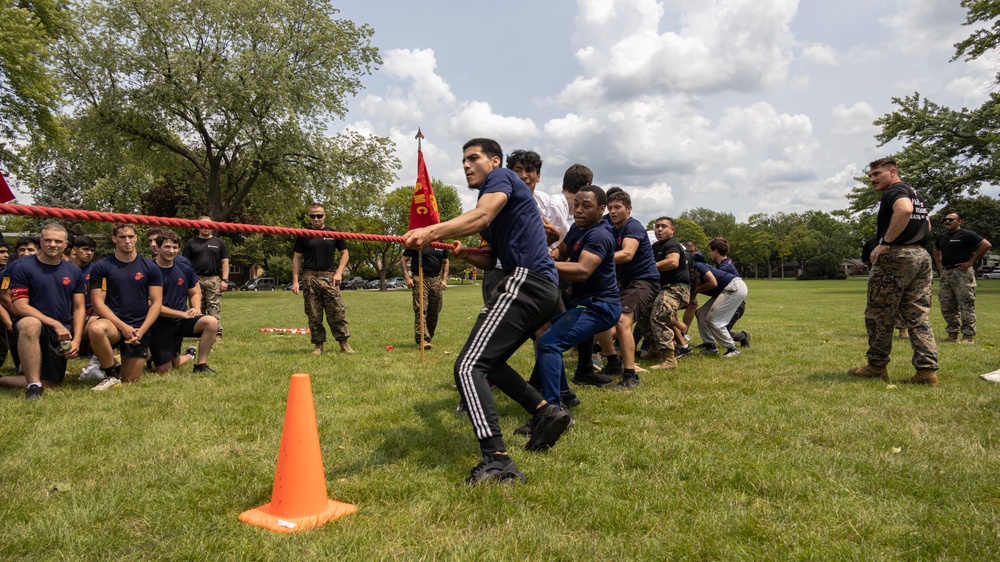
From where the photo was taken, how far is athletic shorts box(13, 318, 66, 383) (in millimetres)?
6121

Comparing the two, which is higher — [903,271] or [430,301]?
[903,271]

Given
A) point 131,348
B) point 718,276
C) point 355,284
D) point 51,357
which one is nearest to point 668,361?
point 718,276

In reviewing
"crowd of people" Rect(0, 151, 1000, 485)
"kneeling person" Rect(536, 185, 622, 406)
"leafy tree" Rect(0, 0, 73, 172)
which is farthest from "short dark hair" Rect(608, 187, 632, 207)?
"leafy tree" Rect(0, 0, 73, 172)

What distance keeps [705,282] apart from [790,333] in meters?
4.49

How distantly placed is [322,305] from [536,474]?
6.24 metres

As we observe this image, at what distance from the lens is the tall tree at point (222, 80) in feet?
89.6

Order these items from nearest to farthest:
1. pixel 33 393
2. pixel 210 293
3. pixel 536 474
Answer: pixel 536 474, pixel 33 393, pixel 210 293

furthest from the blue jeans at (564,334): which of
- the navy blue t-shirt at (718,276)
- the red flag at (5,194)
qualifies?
the navy blue t-shirt at (718,276)

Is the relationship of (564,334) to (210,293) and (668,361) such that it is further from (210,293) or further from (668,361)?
(210,293)

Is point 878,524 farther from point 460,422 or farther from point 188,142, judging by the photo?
point 188,142

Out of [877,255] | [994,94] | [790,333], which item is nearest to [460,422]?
[877,255]

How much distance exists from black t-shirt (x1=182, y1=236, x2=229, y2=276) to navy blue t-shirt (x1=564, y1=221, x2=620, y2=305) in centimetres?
721

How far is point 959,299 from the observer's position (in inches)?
406

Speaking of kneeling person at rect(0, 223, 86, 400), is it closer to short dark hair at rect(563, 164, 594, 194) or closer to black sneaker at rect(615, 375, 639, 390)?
short dark hair at rect(563, 164, 594, 194)
